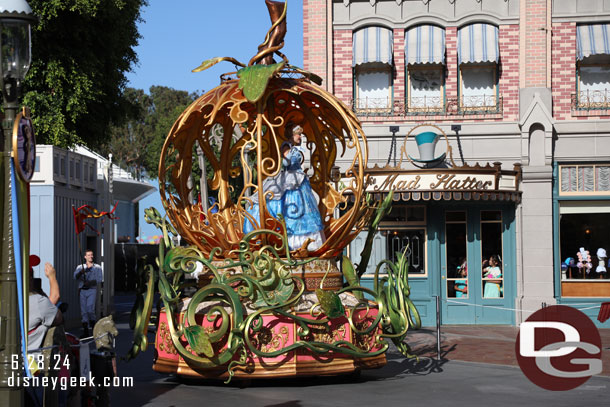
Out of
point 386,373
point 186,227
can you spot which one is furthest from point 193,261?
point 386,373

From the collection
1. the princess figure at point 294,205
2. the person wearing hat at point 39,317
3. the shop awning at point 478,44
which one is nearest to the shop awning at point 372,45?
the shop awning at point 478,44

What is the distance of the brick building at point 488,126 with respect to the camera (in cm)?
1886

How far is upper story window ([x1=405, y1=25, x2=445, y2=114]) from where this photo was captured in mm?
19203

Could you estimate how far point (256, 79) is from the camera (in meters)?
10.5

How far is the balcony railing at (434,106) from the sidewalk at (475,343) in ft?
15.7

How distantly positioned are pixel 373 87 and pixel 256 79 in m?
9.46

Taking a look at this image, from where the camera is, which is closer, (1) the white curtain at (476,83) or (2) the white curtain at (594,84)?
(2) the white curtain at (594,84)

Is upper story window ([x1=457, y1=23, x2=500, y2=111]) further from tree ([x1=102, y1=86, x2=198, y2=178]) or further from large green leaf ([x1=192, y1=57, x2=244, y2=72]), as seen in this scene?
tree ([x1=102, y1=86, x2=198, y2=178])

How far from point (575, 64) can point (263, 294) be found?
12023 mm

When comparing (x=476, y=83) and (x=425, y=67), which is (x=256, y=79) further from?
(x=476, y=83)

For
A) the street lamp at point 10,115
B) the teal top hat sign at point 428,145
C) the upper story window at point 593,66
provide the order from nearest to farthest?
the street lamp at point 10,115 < the teal top hat sign at point 428,145 < the upper story window at point 593,66

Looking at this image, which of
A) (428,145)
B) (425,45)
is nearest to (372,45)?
(425,45)

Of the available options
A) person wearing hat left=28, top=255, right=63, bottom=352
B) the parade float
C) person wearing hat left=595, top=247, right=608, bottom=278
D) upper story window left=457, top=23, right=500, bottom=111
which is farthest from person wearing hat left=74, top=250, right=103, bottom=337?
person wearing hat left=595, top=247, right=608, bottom=278

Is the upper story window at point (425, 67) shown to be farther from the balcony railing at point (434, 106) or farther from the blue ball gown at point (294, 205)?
the blue ball gown at point (294, 205)
